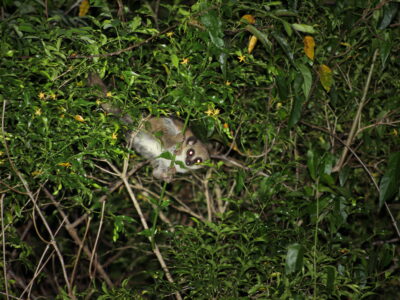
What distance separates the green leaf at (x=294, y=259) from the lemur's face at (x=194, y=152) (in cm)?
210

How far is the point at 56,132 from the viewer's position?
7.55 feet

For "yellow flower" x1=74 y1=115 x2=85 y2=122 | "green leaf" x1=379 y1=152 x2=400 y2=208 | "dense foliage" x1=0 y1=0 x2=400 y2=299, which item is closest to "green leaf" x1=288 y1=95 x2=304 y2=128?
"dense foliage" x1=0 y1=0 x2=400 y2=299

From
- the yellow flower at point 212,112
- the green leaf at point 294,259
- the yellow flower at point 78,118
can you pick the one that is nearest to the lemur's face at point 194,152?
the yellow flower at point 212,112

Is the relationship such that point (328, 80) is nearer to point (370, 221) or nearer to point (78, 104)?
point (78, 104)

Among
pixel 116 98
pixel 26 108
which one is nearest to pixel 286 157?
pixel 116 98

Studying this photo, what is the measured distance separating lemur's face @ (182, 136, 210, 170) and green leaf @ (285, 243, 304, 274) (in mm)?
2105

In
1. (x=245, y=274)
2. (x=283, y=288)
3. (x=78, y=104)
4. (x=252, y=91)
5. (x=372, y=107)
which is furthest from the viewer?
(x=252, y=91)

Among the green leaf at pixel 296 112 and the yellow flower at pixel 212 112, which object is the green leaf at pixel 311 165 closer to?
the green leaf at pixel 296 112

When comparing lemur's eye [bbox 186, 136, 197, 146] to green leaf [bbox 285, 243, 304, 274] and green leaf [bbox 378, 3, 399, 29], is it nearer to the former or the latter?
green leaf [bbox 378, 3, 399, 29]

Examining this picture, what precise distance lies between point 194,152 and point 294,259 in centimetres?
229

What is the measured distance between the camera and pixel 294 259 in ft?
6.79

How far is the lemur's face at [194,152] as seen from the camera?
4.17m

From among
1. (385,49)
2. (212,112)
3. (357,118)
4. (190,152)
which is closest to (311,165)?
(212,112)

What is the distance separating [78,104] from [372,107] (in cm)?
234
